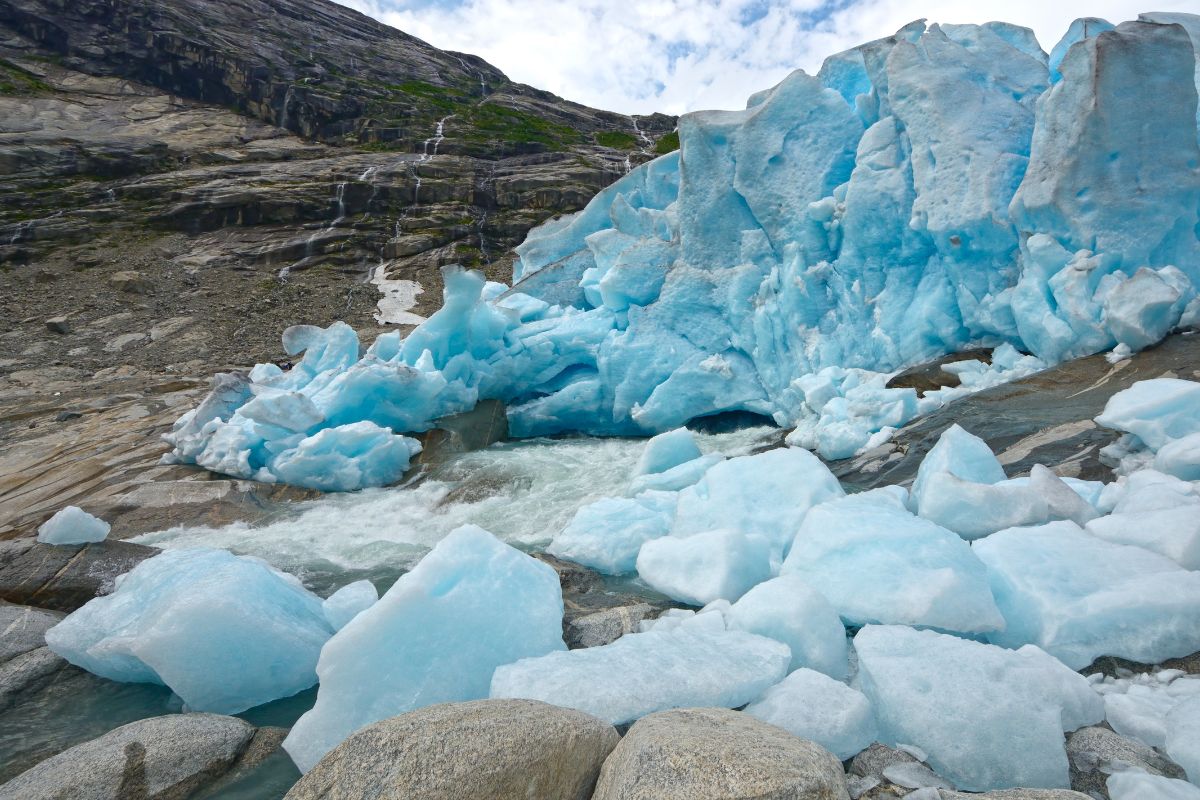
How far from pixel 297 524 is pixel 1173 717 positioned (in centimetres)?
704

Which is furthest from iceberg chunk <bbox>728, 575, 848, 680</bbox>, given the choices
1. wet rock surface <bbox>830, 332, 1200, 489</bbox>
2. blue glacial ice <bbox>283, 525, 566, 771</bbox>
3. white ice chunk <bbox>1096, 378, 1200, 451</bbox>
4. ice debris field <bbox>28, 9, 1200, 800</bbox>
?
white ice chunk <bbox>1096, 378, 1200, 451</bbox>

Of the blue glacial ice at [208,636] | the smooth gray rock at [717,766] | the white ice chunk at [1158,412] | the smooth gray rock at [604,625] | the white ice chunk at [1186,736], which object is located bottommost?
the blue glacial ice at [208,636]

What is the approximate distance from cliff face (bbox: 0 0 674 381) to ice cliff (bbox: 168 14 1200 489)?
479 inches

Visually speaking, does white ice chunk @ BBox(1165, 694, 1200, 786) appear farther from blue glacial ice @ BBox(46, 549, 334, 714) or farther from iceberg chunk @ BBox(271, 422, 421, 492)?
iceberg chunk @ BBox(271, 422, 421, 492)

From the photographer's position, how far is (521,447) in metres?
10.1

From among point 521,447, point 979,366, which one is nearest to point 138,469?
point 521,447

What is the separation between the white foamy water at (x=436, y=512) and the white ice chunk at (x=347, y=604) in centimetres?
171

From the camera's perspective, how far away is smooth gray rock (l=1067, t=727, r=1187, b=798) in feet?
7.26

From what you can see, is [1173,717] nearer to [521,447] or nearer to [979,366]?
[979,366]

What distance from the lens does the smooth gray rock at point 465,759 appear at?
1.99 metres

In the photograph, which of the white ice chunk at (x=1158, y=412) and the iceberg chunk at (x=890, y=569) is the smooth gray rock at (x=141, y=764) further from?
the white ice chunk at (x=1158, y=412)

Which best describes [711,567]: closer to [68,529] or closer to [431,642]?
[431,642]

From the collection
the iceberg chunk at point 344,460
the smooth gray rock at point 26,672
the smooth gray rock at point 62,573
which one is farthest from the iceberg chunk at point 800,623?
the iceberg chunk at point 344,460

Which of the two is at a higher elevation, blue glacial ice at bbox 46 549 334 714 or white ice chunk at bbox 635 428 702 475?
white ice chunk at bbox 635 428 702 475
